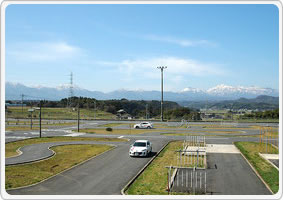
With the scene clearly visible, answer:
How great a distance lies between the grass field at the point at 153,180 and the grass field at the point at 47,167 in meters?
5.87

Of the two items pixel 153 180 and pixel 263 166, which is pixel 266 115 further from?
pixel 153 180

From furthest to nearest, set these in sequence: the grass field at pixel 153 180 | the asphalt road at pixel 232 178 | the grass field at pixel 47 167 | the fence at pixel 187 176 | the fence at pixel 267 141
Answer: the fence at pixel 267 141 → the grass field at pixel 47 167 → the fence at pixel 187 176 → the asphalt road at pixel 232 178 → the grass field at pixel 153 180

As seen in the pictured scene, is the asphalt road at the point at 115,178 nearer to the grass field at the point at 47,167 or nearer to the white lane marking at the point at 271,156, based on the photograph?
the grass field at the point at 47,167

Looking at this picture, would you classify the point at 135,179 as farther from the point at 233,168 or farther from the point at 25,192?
the point at 233,168

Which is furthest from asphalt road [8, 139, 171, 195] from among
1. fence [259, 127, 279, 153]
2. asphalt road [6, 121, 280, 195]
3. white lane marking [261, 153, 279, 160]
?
fence [259, 127, 279, 153]

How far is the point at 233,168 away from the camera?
64.5ft

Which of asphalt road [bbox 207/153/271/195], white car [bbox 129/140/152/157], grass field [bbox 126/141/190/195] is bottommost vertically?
grass field [bbox 126/141/190/195]

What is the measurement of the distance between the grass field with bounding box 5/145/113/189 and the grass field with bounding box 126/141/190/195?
231 inches

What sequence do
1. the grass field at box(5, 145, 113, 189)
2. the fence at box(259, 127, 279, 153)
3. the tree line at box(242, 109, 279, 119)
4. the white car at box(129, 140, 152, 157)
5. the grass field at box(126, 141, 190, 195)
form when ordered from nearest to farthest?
the grass field at box(126, 141, 190, 195)
the grass field at box(5, 145, 113, 189)
the white car at box(129, 140, 152, 157)
the fence at box(259, 127, 279, 153)
the tree line at box(242, 109, 279, 119)

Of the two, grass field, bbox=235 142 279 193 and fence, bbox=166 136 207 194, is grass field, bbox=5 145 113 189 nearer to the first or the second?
fence, bbox=166 136 207 194

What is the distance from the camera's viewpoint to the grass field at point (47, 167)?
16.4m

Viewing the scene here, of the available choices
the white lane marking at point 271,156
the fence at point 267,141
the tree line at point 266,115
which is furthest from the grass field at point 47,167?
the tree line at point 266,115

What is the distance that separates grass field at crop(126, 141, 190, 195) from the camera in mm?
14461

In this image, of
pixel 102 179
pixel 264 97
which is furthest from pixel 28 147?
pixel 264 97
